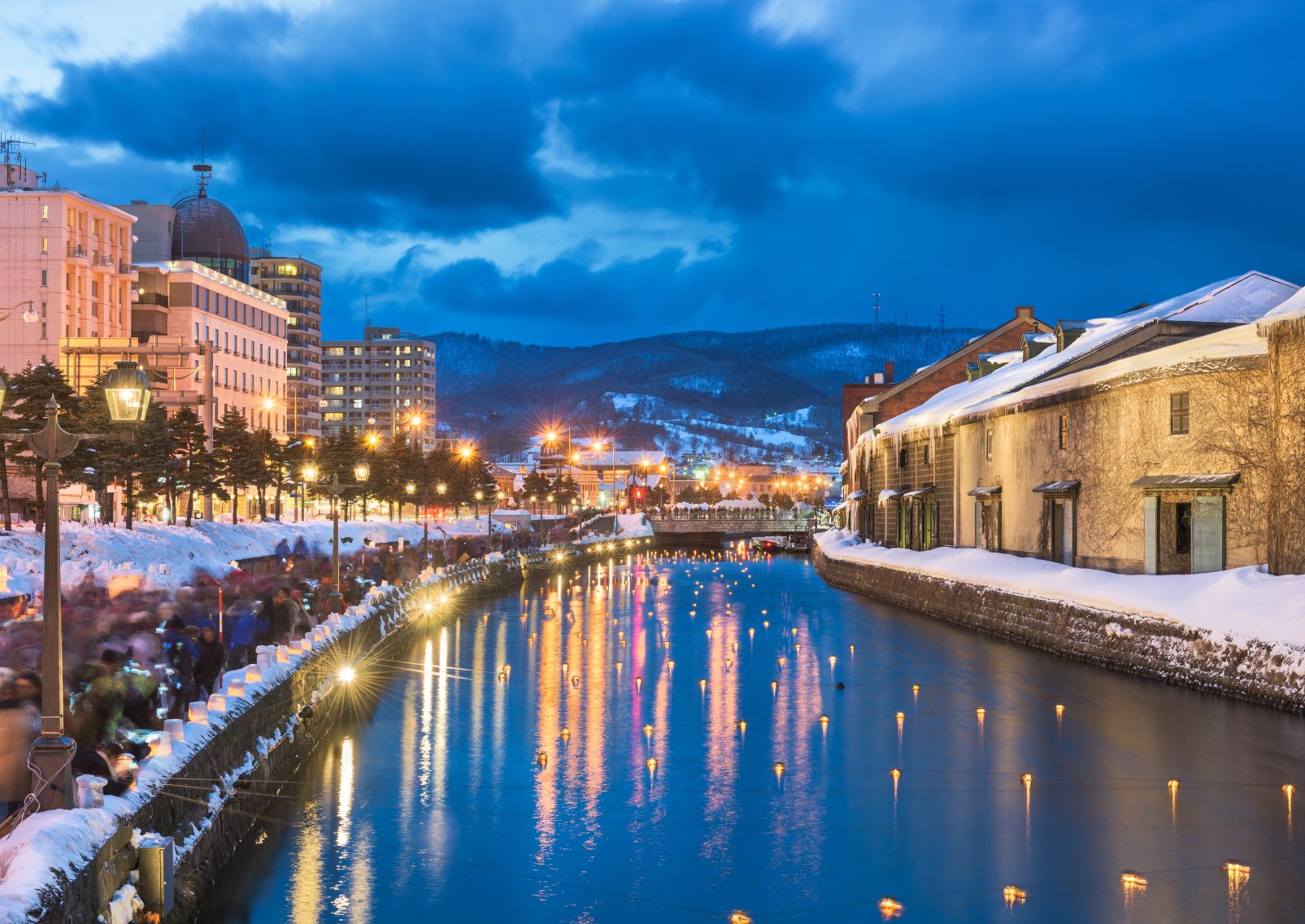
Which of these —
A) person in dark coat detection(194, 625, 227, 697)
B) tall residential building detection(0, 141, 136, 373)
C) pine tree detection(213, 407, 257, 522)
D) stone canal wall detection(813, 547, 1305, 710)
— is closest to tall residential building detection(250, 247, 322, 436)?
tall residential building detection(0, 141, 136, 373)

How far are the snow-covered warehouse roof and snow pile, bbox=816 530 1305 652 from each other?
221 inches

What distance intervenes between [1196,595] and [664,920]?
1816 cm

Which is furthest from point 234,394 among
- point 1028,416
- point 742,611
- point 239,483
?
point 1028,416

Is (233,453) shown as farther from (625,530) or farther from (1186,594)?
(625,530)

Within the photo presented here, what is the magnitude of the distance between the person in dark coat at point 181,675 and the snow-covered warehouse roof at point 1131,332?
23848mm

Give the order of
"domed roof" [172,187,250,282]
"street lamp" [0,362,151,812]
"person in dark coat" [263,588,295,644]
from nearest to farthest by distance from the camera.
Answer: "street lamp" [0,362,151,812] → "person in dark coat" [263,588,295,644] → "domed roof" [172,187,250,282]

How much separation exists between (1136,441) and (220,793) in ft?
85.4

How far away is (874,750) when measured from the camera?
71.8ft

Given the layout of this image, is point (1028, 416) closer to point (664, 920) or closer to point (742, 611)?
point (742, 611)

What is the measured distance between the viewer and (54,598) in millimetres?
11625

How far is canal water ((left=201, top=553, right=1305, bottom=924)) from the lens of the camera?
13789mm

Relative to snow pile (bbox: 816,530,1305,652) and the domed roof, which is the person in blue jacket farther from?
the domed roof

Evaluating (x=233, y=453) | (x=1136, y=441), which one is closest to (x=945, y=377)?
(x=1136, y=441)

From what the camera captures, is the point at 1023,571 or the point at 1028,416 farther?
the point at 1028,416
